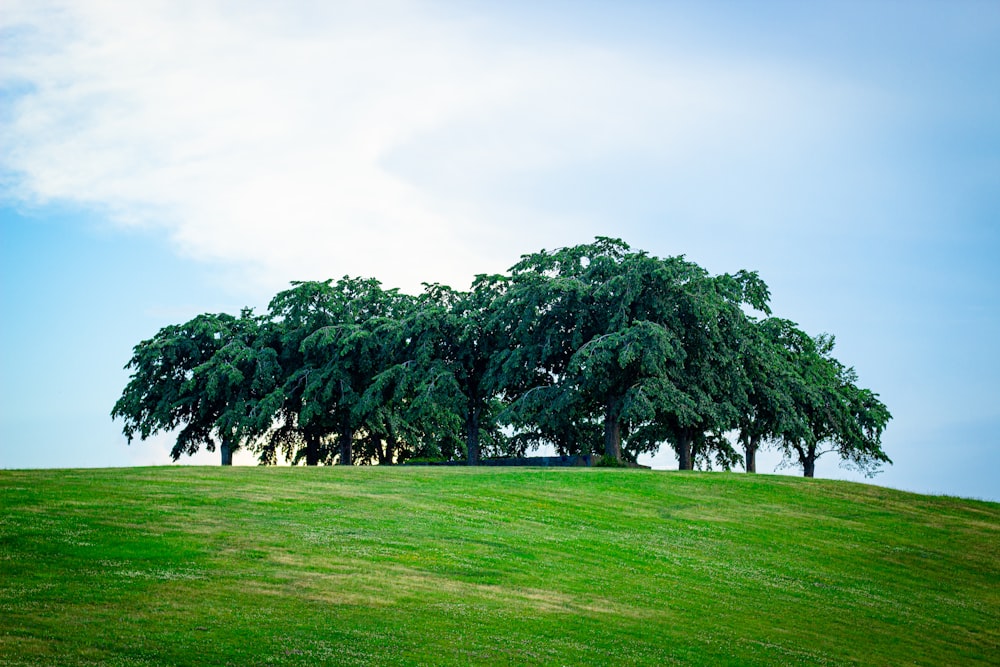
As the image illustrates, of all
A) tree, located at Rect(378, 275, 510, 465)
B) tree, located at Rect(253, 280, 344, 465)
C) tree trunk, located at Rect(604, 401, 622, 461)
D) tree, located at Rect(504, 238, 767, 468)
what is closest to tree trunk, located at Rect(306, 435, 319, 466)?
tree, located at Rect(253, 280, 344, 465)

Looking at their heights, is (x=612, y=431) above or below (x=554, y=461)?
above

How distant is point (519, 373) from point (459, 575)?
32.4 meters

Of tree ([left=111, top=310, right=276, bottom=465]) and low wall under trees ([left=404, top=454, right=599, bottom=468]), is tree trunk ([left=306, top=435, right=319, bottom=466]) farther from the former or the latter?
low wall under trees ([left=404, top=454, right=599, bottom=468])

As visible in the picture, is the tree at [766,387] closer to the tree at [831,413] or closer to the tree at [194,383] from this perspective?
the tree at [831,413]

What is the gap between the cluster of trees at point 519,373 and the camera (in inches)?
2053

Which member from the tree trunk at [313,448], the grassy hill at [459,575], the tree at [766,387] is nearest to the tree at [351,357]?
the tree trunk at [313,448]

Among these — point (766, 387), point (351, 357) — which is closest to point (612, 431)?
point (766, 387)

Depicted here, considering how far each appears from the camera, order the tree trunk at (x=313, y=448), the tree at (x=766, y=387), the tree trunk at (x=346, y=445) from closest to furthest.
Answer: the tree at (x=766, y=387) < the tree trunk at (x=346, y=445) < the tree trunk at (x=313, y=448)

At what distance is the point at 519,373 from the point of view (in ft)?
179

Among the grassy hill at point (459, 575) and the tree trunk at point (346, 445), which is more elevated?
the tree trunk at point (346, 445)

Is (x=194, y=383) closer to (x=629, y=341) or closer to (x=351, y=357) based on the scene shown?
(x=351, y=357)

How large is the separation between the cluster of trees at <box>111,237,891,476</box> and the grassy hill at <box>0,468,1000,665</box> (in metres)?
14.2

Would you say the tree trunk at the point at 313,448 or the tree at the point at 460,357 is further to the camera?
the tree trunk at the point at 313,448

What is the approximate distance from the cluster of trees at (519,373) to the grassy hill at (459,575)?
14.2 m
